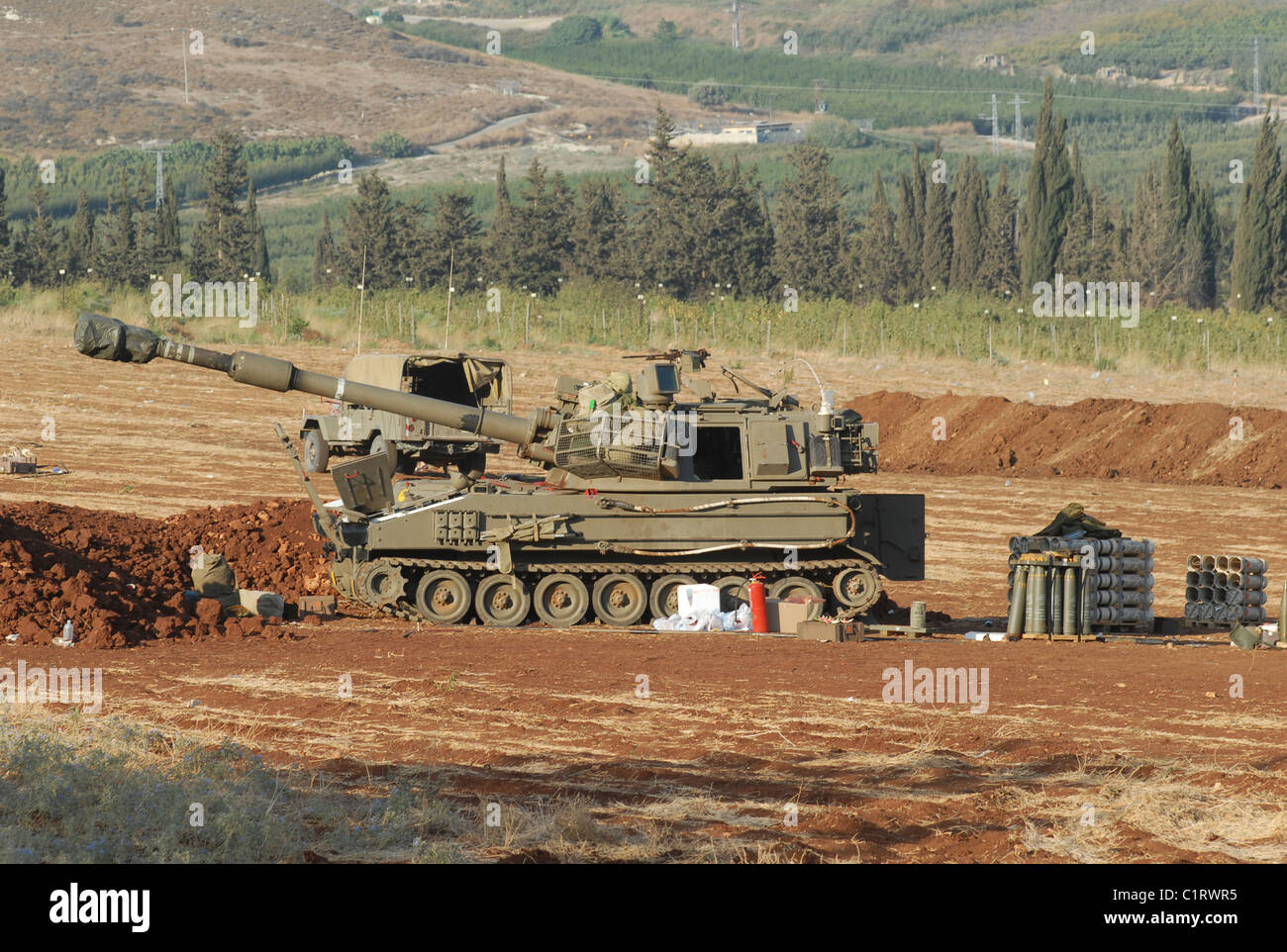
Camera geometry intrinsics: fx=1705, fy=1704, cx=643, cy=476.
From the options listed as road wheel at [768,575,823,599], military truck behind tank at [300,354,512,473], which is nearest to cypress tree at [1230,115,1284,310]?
military truck behind tank at [300,354,512,473]

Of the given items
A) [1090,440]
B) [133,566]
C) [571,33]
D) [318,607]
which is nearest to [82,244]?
[1090,440]

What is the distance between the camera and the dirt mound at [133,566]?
17047 mm

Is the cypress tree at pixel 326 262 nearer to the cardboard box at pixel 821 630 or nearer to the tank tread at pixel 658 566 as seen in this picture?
the tank tread at pixel 658 566

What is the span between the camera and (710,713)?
14148 mm

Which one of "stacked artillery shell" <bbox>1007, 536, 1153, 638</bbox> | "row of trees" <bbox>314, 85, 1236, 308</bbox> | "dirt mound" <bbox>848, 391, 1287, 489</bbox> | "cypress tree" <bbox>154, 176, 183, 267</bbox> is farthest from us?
"row of trees" <bbox>314, 85, 1236, 308</bbox>

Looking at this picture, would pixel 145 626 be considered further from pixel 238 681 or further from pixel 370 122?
pixel 370 122

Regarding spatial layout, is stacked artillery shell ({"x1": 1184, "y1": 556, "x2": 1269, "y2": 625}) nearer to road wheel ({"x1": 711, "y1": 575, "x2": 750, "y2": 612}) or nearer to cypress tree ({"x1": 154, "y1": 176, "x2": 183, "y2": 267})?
road wheel ({"x1": 711, "y1": 575, "x2": 750, "y2": 612})

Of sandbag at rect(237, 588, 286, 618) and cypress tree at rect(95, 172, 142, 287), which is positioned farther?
cypress tree at rect(95, 172, 142, 287)

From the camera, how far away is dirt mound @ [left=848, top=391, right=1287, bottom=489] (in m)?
34.5

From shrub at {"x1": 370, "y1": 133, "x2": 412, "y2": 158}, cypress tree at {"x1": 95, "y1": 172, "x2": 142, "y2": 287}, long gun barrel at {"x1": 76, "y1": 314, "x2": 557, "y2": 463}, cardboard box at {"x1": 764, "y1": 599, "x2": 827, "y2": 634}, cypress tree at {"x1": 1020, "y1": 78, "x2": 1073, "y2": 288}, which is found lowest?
cardboard box at {"x1": 764, "y1": 599, "x2": 827, "y2": 634}

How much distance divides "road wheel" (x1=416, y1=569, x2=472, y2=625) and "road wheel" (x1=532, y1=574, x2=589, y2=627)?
0.82m

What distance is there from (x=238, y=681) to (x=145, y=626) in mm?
2893

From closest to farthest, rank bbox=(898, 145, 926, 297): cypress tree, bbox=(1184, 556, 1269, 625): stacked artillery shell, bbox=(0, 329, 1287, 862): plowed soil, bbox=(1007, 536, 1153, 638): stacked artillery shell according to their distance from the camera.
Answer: bbox=(0, 329, 1287, 862): plowed soil < bbox=(1007, 536, 1153, 638): stacked artillery shell < bbox=(1184, 556, 1269, 625): stacked artillery shell < bbox=(898, 145, 926, 297): cypress tree

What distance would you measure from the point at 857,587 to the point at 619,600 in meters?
2.72
